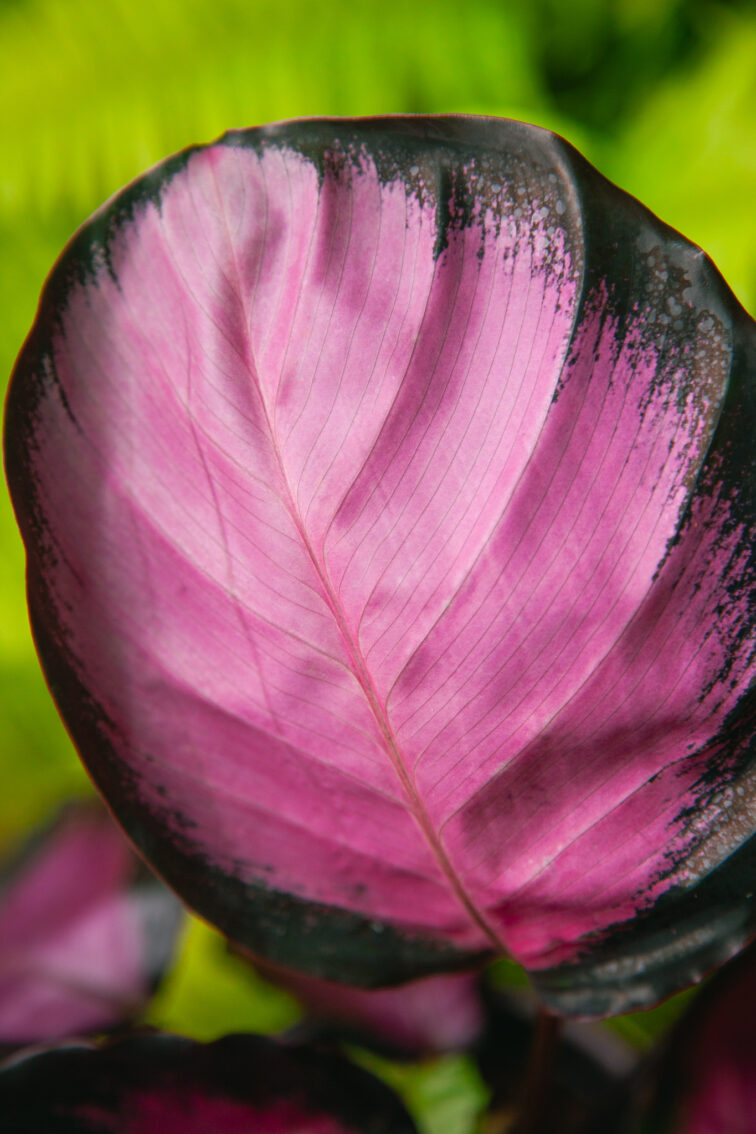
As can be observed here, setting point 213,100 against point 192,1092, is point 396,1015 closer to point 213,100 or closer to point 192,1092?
point 192,1092

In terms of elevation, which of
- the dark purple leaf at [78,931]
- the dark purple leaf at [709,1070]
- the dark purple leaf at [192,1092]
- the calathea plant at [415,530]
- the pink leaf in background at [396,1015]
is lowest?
the dark purple leaf at [78,931]

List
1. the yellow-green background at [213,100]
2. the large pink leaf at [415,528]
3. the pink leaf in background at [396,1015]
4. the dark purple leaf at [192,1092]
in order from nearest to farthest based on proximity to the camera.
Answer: the large pink leaf at [415,528], the dark purple leaf at [192,1092], the pink leaf in background at [396,1015], the yellow-green background at [213,100]

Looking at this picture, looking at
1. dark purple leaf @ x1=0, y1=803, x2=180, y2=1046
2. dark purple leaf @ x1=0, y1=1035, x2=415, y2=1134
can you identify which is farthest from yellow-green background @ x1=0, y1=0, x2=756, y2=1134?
dark purple leaf @ x1=0, y1=1035, x2=415, y2=1134

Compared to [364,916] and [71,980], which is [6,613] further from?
[364,916]

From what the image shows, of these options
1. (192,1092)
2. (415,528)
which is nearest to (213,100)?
(415,528)

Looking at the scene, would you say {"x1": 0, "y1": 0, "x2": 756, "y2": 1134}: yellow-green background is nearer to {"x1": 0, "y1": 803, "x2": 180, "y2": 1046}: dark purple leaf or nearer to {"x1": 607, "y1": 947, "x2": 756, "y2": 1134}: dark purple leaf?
{"x1": 0, "y1": 803, "x2": 180, "y2": 1046}: dark purple leaf

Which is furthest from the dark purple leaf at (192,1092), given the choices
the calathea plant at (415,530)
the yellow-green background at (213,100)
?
the yellow-green background at (213,100)

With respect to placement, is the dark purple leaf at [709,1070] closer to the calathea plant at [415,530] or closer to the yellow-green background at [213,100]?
the calathea plant at [415,530]
